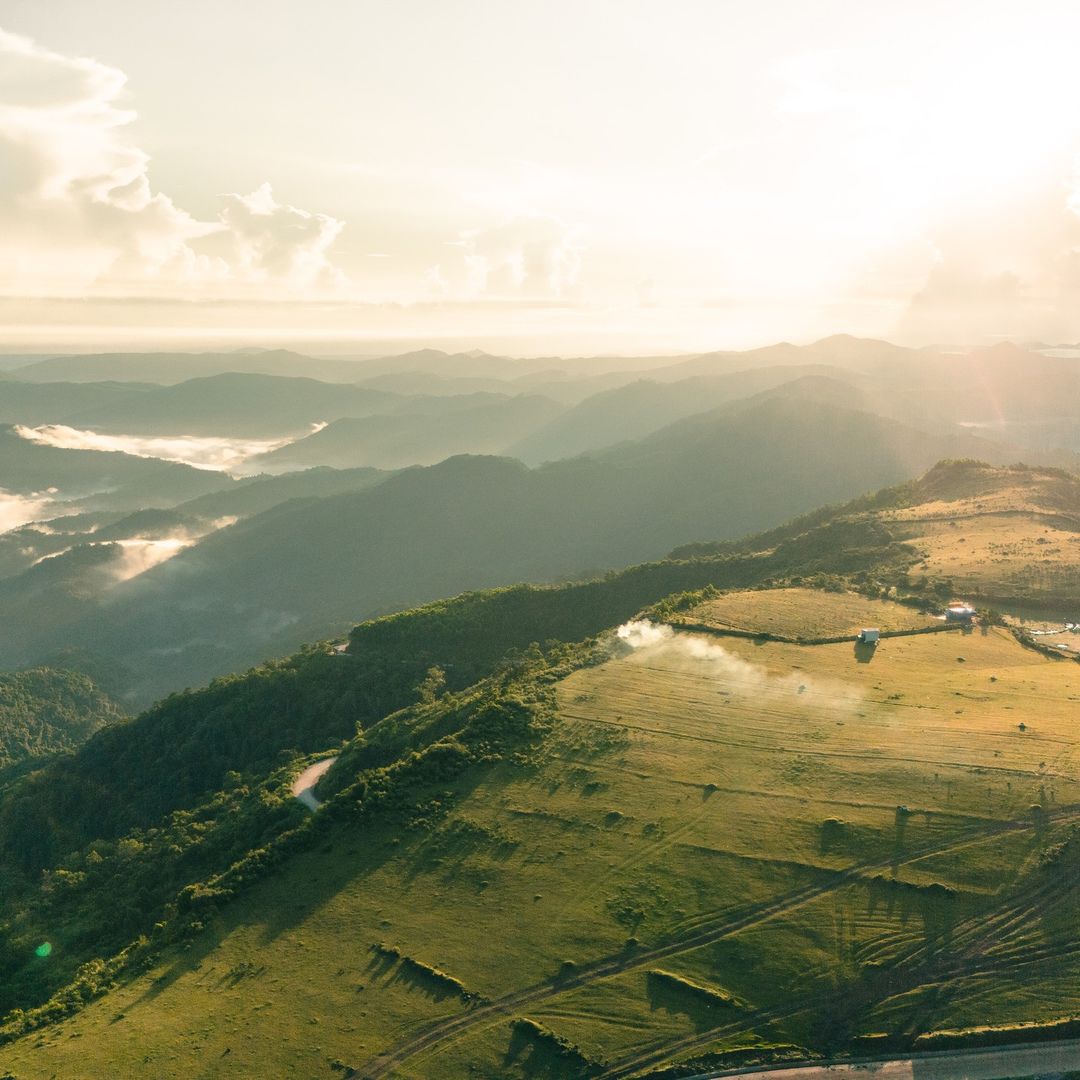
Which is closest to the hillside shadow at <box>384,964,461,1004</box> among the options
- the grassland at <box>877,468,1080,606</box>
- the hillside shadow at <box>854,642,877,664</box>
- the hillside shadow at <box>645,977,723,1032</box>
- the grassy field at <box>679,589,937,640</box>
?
the hillside shadow at <box>645,977,723,1032</box>

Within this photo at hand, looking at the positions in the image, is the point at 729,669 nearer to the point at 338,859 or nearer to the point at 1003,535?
the point at 338,859

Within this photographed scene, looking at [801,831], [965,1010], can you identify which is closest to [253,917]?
[801,831]

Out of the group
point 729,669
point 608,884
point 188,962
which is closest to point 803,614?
point 729,669

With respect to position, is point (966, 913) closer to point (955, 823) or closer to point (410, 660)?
point (955, 823)

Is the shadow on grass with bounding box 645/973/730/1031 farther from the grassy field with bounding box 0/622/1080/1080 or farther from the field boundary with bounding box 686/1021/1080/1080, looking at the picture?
the field boundary with bounding box 686/1021/1080/1080

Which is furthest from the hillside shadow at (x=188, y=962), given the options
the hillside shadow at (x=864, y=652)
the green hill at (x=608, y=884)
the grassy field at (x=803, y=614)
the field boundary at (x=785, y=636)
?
the hillside shadow at (x=864, y=652)

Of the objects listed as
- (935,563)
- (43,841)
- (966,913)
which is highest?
(935,563)
